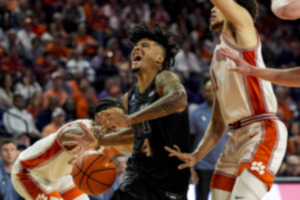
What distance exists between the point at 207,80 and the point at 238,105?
11.4 ft

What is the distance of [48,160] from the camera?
4969 mm

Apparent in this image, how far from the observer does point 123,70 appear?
424 inches

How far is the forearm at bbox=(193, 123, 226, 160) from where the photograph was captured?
3937 mm

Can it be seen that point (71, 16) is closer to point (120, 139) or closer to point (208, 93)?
point (208, 93)

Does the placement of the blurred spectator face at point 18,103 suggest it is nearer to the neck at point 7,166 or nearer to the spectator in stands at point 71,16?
the neck at point 7,166

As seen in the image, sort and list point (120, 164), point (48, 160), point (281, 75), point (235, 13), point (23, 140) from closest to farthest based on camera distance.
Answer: point (281, 75) < point (235, 13) < point (48, 160) < point (120, 164) < point (23, 140)

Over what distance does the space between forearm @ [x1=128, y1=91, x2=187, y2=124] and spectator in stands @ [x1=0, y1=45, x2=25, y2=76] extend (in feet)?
22.2

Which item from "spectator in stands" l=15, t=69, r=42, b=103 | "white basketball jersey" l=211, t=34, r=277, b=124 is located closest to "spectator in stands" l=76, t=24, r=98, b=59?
"spectator in stands" l=15, t=69, r=42, b=103

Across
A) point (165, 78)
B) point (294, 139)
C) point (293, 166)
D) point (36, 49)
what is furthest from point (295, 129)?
point (165, 78)

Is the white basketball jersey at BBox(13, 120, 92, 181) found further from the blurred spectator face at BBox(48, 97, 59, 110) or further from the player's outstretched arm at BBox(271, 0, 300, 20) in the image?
the blurred spectator face at BBox(48, 97, 59, 110)

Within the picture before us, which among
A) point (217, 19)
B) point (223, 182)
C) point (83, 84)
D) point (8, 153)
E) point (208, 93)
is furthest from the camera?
point (83, 84)

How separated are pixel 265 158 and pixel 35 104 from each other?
6608 millimetres

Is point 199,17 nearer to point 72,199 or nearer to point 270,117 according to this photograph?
point 72,199

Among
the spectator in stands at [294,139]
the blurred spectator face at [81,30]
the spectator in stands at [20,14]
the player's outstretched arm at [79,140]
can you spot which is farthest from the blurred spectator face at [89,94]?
the player's outstretched arm at [79,140]
